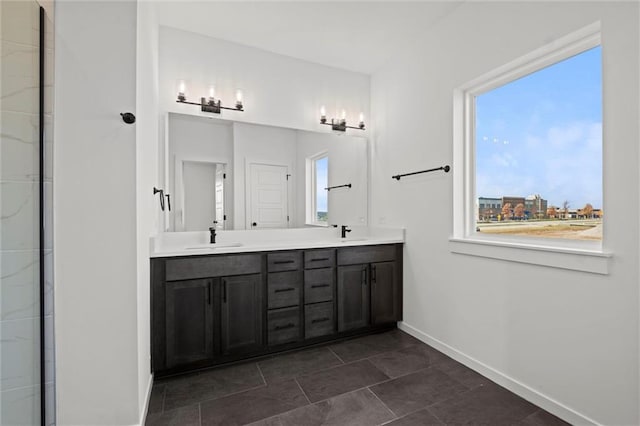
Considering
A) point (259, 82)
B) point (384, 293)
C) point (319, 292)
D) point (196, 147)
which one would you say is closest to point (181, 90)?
point (196, 147)

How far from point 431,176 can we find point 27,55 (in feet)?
8.22

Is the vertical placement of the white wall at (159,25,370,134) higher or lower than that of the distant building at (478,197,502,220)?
higher

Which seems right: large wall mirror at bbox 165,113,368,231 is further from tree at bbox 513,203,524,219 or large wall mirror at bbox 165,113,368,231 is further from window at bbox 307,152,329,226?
tree at bbox 513,203,524,219

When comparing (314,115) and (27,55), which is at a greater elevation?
(314,115)

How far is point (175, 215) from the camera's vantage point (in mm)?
2566

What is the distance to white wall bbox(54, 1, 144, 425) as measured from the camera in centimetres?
137

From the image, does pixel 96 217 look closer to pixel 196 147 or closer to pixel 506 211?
pixel 196 147

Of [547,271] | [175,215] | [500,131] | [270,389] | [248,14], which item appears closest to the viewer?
[547,271]

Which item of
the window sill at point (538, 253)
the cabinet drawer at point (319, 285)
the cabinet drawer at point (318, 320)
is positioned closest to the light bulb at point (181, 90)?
the cabinet drawer at point (319, 285)

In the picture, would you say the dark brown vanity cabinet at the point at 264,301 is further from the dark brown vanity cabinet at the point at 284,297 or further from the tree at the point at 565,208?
the tree at the point at 565,208

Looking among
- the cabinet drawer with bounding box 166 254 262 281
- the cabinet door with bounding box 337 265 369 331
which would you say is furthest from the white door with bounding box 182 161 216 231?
the cabinet door with bounding box 337 265 369 331

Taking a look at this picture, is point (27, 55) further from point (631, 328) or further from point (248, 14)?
point (631, 328)

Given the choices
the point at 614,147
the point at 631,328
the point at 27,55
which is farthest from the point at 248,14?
the point at 631,328

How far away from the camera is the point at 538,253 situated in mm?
1781
